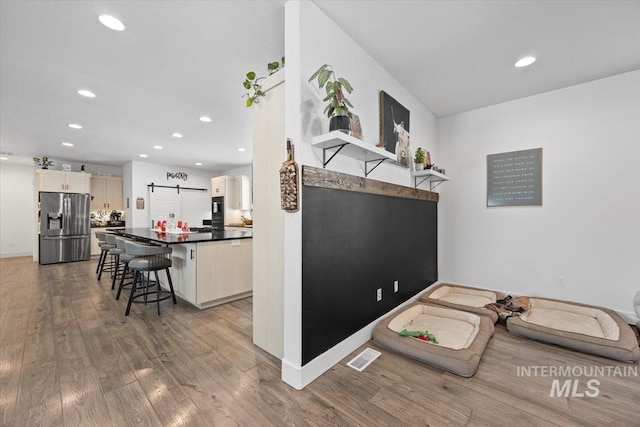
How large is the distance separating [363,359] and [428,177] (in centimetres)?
248

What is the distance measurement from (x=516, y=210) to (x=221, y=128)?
483 cm

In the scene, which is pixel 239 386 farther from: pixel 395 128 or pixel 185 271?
pixel 395 128

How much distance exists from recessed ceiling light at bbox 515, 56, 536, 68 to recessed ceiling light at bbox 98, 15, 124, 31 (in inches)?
145

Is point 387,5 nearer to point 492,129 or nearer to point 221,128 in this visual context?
point 492,129

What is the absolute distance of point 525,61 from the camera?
8.60 ft

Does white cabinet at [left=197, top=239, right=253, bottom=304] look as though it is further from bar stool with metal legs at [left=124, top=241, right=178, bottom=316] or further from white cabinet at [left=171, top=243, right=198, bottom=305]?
bar stool with metal legs at [left=124, top=241, right=178, bottom=316]

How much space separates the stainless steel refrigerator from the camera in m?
6.25

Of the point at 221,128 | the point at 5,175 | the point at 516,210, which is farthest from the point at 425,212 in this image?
the point at 5,175

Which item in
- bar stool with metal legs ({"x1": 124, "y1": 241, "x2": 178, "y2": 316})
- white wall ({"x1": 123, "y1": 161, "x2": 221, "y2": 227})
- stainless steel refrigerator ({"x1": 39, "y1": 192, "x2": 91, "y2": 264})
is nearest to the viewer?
bar stool with metal legs ({"x1": 124, "y1": 241, "x2": 178, "y2": 316})

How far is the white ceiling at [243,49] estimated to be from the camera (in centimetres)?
195

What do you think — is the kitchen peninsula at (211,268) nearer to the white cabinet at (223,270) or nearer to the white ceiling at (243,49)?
the white cabinet at (223,270)

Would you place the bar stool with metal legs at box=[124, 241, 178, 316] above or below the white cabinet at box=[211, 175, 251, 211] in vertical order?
below

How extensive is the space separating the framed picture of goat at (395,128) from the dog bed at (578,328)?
2081 mm

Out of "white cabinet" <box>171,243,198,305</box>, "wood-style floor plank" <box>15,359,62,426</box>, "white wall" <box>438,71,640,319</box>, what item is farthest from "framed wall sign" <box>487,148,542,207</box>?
"wood-style floor plank" <box>15,359,62,426</box>
